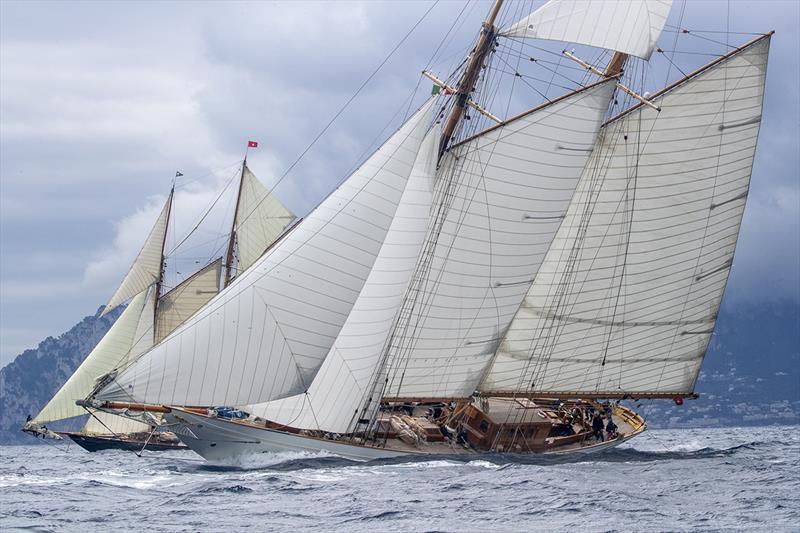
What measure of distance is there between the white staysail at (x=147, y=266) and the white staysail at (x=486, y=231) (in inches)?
1197

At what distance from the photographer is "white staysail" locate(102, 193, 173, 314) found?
75062 millimetres

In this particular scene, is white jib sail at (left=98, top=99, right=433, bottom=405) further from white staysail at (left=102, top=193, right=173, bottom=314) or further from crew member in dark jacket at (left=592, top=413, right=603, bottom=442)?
white staysail at (left=102, top=193, right=173, bottom=314)

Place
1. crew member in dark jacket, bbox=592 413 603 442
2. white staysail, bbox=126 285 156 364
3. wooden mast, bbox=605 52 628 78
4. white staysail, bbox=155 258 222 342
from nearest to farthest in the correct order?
wooden mast, bbox=605 52 628 78
crew member in dark jacket, bbox=592 413 603 442
white staysail, bbox=126 285 156 364
white staysail, bbox=155 258 222 342

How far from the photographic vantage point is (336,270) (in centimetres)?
4000

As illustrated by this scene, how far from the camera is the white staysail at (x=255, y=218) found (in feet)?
255

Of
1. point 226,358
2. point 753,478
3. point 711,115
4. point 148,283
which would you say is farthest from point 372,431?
point 148,283

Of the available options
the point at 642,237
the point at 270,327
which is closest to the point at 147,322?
the point at 642,237

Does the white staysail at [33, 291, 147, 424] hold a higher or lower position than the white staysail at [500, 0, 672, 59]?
lower

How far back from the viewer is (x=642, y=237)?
5612 centimetres

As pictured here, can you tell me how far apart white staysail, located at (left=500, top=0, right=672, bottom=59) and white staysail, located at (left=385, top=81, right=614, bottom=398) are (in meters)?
2.20

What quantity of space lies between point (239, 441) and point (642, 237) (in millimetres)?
22543

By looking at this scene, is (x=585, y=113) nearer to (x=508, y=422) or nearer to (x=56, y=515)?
(x=508, y=422)

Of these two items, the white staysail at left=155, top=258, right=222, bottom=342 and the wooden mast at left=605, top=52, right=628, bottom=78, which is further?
the white staysail at left=155, top=258, right=222, bottom=342

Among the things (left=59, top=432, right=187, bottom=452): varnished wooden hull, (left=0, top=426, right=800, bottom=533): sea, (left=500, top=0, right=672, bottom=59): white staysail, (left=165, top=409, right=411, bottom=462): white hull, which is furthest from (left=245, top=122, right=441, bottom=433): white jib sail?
(left=59, top=432, right=187, bottom=452): varnished wooden hull
